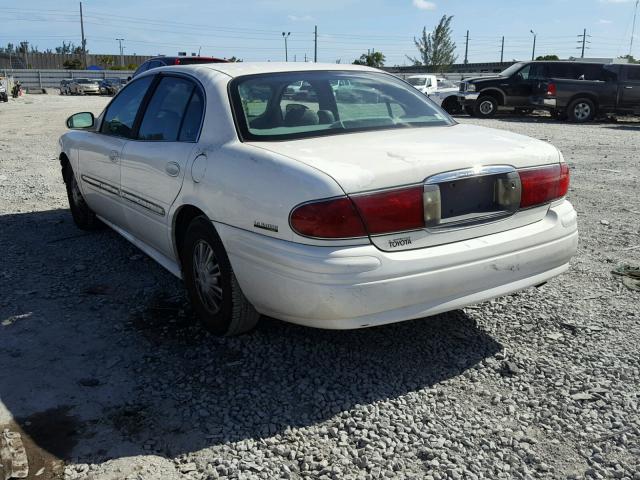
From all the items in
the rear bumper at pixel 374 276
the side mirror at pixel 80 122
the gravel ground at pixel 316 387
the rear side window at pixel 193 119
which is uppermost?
the rear side window at pixel 193 119

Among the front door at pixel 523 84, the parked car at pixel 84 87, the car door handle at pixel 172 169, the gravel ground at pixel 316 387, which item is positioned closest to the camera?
the gravel ground at pixel 316 387

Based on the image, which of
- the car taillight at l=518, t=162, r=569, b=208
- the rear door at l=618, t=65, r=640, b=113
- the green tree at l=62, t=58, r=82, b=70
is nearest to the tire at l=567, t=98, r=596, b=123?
the rear door at l=618, t=65, r=640, b=113

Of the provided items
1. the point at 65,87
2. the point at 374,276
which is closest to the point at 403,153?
the point at 374,276

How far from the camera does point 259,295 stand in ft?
10.1

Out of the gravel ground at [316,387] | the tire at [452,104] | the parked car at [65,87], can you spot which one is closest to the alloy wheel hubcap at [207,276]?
the gravel ground at [316,387]

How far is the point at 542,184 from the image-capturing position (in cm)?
335

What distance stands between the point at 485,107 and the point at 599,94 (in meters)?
3.52

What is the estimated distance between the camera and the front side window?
4.59 meters

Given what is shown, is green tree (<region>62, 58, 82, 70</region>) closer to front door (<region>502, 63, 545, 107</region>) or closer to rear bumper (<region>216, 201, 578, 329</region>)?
front door (<region>502, 63, 545, 107</region>)

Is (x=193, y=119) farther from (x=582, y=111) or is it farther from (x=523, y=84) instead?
(x=523, y=84)

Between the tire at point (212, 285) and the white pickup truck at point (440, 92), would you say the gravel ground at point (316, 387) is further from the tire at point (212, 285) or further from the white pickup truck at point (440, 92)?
the white pickup truck at point (440, 92)

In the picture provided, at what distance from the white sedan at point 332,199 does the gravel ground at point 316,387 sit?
15.0 inches

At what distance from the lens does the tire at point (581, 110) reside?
1881 cm

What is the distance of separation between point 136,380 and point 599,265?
11.7ft
